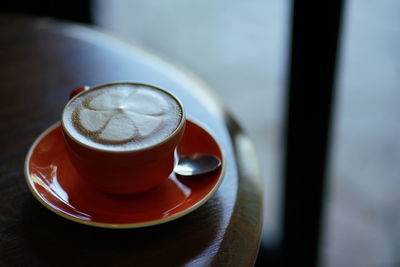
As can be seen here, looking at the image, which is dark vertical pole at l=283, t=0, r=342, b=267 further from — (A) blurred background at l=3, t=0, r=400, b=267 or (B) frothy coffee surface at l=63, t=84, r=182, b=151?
(B) frothy coffee surface at l=63, t=84, r=182, b=151

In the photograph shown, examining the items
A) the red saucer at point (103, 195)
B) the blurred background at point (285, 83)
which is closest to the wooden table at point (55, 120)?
the red saucer at point (103, 195)

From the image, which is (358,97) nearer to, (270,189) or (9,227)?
(270,189)

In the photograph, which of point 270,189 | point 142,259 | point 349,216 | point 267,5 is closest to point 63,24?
point 142,259

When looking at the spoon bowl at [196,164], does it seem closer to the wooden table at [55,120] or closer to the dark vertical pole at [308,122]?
the wooden table at [55,120]

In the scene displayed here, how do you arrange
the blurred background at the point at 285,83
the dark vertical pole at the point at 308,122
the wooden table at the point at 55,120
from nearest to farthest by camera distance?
the wooden table at the point at 55,120 < the dark vertical pole at the point at 308,122 < the blurred background at the point at 285,83

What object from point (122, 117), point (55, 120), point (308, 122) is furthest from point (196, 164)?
point (308, 122)

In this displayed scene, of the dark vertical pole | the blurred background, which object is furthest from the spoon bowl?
the blurred background

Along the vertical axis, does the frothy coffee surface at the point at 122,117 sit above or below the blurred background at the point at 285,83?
above
